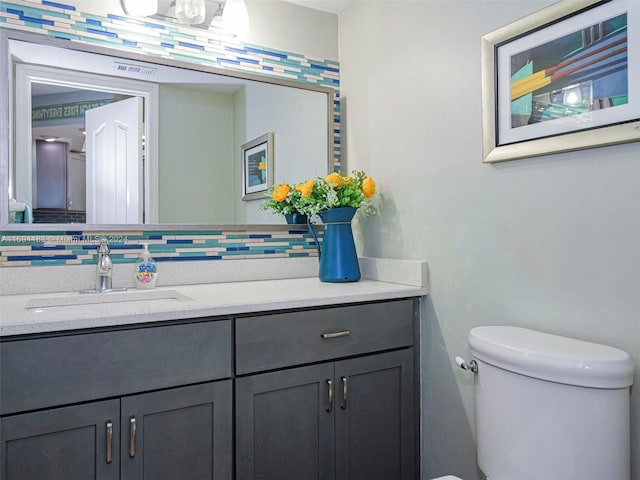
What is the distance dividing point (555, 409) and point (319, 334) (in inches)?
27.5

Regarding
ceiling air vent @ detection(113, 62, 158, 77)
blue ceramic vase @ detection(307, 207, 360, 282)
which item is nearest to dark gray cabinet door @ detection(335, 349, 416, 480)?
blue ceramic vase @ detection(307, 207, 360, 282)

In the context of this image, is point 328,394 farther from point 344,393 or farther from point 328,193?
point 328,193

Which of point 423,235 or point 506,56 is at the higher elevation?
point 506,56

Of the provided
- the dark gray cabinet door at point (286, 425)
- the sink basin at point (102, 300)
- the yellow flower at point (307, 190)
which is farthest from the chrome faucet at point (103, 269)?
the yellow flower at point (307, 190)

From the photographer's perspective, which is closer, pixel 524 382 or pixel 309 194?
pixel 524 382

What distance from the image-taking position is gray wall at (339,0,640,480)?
46.3 inches

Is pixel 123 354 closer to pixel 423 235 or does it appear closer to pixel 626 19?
pixel 423 235

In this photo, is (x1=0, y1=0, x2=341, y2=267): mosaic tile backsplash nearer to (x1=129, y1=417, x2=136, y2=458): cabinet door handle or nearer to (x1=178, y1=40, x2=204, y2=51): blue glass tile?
(x1=178, y1=40, x2=204, y2=51): blue glass tile

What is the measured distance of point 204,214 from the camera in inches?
74.1

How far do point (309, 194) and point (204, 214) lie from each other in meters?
0.45

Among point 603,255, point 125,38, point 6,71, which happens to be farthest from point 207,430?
point 125,38

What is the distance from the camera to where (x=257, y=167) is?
1993 mm

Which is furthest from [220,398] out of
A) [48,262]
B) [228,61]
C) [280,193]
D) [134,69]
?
[228,61]

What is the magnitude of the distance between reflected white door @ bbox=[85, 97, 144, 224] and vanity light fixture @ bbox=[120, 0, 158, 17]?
0.33 metres
